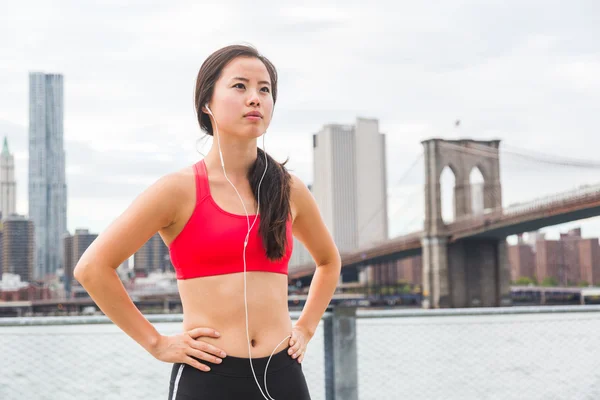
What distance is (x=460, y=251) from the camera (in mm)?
36812

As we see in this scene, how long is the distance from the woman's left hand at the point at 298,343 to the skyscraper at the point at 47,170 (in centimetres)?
7498

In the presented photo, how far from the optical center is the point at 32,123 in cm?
11112

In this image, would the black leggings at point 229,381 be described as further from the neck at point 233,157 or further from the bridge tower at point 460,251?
the bridge tower at point 460,251

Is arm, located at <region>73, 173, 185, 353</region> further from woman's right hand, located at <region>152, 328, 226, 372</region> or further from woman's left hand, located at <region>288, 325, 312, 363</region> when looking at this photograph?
woman's left hand, located at <region>288, 325, 312, 363</region>

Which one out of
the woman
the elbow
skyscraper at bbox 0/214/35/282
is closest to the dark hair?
the woman

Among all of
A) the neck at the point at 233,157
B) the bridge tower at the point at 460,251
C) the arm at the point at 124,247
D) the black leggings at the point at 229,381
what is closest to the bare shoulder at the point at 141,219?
the arm at the point at 124,247

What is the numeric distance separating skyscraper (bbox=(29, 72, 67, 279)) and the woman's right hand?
7503 centimetres

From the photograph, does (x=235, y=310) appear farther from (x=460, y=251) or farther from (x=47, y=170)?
(x=47, y=170)

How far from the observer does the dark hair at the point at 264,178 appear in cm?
146

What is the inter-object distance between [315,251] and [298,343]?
275mm

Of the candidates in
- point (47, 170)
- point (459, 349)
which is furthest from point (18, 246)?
point (459, 349)

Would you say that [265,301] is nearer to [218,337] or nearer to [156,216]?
[218,337]

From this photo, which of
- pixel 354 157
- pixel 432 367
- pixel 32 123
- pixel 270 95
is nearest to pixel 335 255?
pixel 270 95

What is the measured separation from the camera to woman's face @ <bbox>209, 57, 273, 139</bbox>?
1.44m
